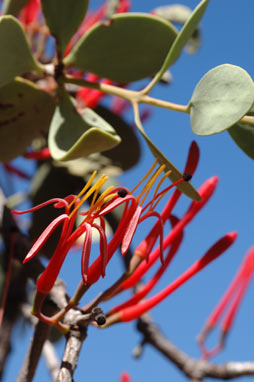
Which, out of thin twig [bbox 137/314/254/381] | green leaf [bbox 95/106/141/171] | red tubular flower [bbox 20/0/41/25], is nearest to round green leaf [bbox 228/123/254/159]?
green leaf [bbox 95/106/141/171]

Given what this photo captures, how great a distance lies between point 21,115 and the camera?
0.73 m

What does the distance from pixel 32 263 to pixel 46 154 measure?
11.0 inches

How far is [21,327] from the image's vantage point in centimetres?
104

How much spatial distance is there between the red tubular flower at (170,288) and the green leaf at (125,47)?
21cm

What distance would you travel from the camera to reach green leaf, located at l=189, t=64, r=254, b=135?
0.49 meters

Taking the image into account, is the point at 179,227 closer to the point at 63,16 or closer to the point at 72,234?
the point at 72,234

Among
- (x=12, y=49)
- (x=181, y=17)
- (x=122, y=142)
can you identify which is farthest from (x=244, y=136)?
(x=181, y=17)

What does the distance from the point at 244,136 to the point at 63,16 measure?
0.24m

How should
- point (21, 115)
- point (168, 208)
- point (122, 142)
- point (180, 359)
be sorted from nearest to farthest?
point (168, 208) → point (21, 115) → point (122, 142) → point (180, 359)

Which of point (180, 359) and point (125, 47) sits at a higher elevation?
point (125, 47)

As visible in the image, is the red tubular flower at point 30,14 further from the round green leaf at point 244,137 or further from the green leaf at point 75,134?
the round green leaf at point 244,137

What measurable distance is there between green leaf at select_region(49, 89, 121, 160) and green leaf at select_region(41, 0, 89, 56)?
0.20ft

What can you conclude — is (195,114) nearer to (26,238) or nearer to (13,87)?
(13,87)

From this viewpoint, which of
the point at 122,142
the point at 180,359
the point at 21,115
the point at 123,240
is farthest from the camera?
the point at 180,359
